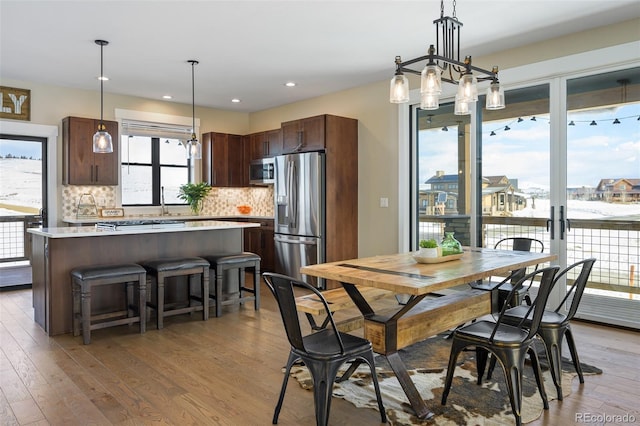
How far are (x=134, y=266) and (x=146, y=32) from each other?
7.13 ft

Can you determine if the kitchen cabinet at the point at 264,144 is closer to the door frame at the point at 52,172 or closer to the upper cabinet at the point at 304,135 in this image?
the upper cabinet at the point at 304,135

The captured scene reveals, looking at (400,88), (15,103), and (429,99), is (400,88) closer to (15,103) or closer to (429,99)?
(429,99)

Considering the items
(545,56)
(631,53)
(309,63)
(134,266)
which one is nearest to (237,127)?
(309,63)

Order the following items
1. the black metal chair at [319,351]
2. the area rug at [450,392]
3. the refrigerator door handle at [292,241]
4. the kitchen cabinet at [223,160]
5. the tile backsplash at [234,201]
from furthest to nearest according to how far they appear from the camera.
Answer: the tile backsplash at [234,201], the kitchen cabinet at [223,160], the refrigerator door handle at [292,241], the area rug at [450,392], the black metal chair at [319,351]

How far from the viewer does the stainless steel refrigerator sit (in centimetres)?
594

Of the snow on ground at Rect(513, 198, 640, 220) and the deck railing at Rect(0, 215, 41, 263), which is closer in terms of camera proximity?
the snow on ground at Rect(513, 198, 640, 220)

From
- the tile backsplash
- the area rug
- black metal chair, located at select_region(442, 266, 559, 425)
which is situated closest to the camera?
black metal chair, located at select_region(442, 266, 559, 425)

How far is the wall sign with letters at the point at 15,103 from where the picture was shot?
5887 millimetres

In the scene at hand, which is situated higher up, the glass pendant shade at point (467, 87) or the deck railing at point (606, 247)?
the glass pendant shade at point (467, 87)

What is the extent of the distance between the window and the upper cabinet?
2124mm

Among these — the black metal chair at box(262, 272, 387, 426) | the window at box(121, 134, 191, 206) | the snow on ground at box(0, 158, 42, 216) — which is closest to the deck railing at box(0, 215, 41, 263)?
the snow on ground at box(0, 158, 42, 216)

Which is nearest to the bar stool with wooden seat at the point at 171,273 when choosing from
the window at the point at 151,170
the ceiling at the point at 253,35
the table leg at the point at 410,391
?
the ceiling at the point at 253,35

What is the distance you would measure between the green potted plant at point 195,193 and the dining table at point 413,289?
4665 mm

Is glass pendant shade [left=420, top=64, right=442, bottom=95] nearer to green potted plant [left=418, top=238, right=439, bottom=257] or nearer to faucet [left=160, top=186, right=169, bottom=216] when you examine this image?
green potted plant [left=418, top=238, right=439, bottom=257]
